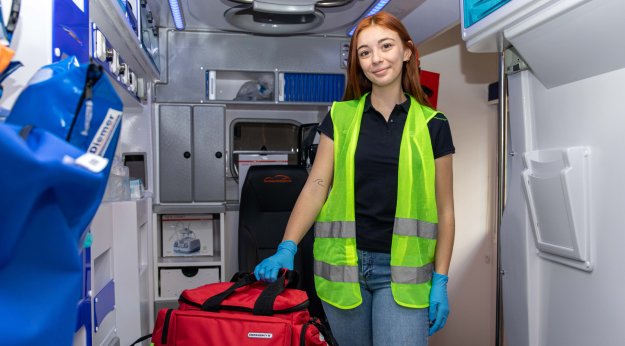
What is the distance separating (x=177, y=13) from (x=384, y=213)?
2.27 meters

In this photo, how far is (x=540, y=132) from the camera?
73.8 inches

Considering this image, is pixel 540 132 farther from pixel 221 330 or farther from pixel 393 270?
pixel 221 330

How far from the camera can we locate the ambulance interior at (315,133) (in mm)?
1542

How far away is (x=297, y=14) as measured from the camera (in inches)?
132

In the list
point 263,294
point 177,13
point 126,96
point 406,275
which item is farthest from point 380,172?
point 177,13

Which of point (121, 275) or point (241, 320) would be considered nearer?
point (241, 320)

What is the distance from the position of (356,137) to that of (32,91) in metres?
1.26

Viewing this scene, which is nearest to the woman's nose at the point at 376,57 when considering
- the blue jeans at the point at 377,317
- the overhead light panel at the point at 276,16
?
the blue jeans at the point at 377,317

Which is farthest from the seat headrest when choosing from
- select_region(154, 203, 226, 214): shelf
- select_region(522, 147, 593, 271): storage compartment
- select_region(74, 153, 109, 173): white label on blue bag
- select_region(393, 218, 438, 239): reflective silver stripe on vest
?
select_region(74, 153, 109, 173): white label on blue bag

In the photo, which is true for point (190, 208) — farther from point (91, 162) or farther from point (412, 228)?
point (91, 162)

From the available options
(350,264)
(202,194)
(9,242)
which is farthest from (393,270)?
(202,194)

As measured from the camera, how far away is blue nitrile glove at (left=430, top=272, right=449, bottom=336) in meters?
1.83

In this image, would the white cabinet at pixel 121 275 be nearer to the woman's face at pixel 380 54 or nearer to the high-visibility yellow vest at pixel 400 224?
the high-visibility yellow vest at pixel 400 224

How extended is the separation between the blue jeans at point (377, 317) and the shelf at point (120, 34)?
1289mm
